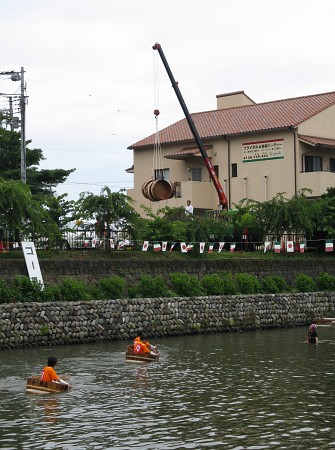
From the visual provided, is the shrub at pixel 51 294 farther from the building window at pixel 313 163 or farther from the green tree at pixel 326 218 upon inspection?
the building window at pixel 313 163

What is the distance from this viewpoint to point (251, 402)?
24.2 metres

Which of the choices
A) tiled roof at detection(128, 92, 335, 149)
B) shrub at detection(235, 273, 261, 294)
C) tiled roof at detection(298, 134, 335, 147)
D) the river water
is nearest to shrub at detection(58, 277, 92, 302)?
the river water

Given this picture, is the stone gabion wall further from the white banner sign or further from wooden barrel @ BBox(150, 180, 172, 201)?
the white banner sign

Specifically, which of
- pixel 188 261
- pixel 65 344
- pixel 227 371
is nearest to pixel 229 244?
pixel 188 261

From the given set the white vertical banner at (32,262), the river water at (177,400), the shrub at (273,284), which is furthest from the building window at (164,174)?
the river water at (177,400)

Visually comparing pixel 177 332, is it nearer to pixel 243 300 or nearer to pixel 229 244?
pixel 243 300

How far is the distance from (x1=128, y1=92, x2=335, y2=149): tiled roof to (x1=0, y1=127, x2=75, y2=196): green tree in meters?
8.76

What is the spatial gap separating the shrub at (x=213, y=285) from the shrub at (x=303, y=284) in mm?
6672

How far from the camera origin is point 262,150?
6562 cm

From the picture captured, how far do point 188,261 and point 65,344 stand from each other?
1230 centimetres

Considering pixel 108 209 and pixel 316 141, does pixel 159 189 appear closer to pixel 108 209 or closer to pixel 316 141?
pixel 108 209

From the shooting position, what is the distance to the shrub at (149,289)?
4353 centimetres

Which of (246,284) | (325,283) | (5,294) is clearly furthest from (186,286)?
(325,283)

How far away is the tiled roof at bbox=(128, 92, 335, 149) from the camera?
215 ft
